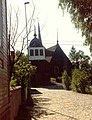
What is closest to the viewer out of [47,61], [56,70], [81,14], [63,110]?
[81,14]

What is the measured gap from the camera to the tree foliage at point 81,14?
17.4 meters

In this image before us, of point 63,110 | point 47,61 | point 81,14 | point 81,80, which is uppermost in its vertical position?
point 47,61

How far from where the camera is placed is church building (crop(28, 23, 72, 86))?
237 ft

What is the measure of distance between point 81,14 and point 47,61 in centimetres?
5678

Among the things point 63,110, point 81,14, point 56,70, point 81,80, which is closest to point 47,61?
point 56,70

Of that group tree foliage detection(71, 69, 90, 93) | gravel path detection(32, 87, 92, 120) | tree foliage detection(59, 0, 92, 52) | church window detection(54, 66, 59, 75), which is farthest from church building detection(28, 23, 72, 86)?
tree foliage detection(59, 0, 92, 52)

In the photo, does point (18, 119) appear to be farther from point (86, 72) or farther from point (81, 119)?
point (86, 72)

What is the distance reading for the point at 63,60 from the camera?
7581 cm

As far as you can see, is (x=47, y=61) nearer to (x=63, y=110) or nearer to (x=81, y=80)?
(x=81, y=80)

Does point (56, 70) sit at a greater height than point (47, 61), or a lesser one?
lesser

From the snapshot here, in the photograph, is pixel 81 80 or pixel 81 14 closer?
pixel 81 14

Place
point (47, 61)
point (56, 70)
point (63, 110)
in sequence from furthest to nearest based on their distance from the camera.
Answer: point (47, 61) < point (56, 70) < point (63, 110)

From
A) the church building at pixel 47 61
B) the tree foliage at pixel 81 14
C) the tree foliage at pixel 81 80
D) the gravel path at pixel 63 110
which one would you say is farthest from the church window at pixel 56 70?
the tree foliage at pixel 81 14

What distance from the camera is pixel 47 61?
74812mm
